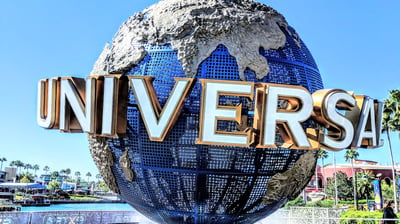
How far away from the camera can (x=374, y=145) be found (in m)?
A: 5.98

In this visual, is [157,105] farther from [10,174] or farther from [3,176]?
[10,174]

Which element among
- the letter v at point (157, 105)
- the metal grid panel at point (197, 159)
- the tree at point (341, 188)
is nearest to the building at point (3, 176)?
the tree at point (341, 188)

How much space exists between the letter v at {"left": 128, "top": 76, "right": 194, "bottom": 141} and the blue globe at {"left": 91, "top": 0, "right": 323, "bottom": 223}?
0.21m

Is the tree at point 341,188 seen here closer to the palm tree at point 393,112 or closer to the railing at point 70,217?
the palm tree at point 393,112

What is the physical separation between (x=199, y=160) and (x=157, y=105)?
0.96 meters

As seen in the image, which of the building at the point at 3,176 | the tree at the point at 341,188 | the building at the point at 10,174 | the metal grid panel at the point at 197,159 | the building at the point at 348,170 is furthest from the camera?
the building at the point at 10,174

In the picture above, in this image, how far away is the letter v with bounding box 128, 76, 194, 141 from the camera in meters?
5.14

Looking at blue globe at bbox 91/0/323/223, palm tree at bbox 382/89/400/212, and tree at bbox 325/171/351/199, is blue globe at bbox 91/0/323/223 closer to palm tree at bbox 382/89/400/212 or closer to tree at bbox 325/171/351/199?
palm tree at bbox 382/89/400/212

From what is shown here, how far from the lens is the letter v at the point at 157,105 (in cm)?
514

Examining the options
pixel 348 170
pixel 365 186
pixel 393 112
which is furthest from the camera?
pixel 348 170

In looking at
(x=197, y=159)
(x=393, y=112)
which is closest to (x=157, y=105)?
(x=197, y=159)

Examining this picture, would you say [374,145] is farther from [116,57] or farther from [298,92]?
[116,57]

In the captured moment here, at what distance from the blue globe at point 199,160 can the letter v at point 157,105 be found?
212 mm

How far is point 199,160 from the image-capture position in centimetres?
532
